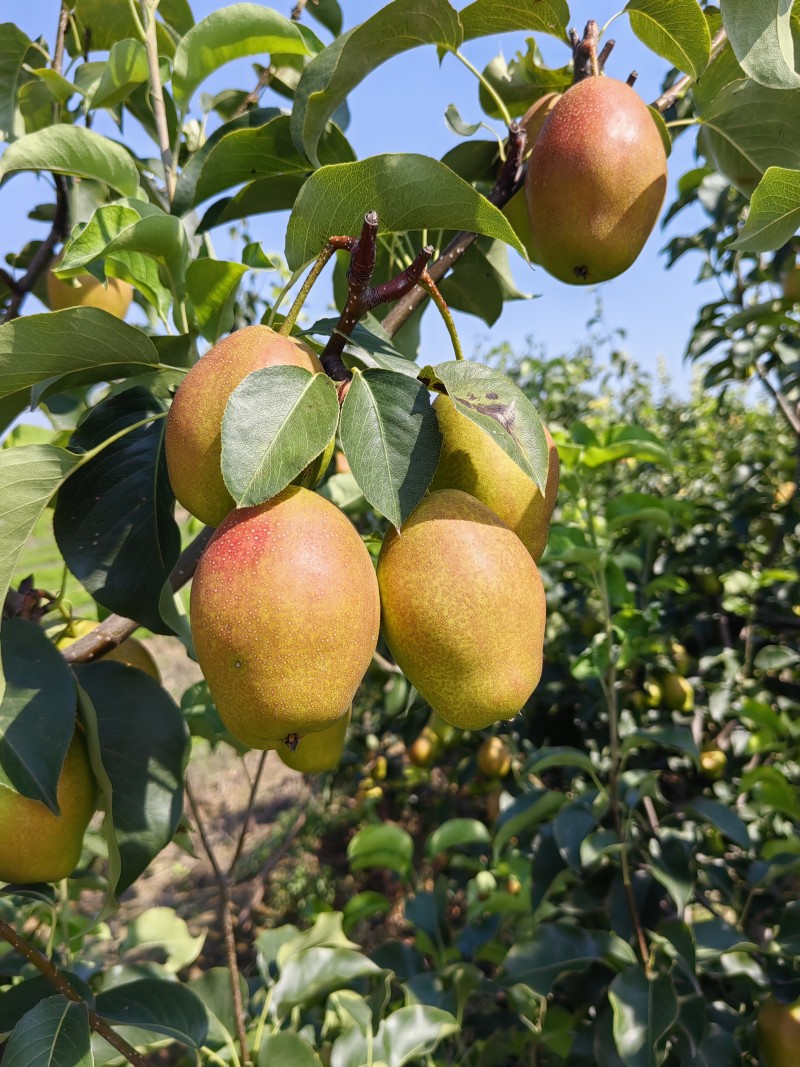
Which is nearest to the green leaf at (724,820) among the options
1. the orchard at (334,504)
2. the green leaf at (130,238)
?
the orchard at (334,504)

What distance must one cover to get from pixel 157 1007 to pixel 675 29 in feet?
4.13

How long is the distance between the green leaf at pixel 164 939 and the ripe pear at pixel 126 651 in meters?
0.65

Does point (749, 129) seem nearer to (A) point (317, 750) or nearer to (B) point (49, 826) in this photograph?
(A) point (317, 750)

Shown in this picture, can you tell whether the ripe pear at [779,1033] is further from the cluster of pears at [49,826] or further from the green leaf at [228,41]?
the green leaf at [228,41]

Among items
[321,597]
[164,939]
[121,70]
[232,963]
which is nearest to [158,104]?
[121,70]

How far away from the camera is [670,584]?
80.4 inches

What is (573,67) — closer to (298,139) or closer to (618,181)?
(618,181)

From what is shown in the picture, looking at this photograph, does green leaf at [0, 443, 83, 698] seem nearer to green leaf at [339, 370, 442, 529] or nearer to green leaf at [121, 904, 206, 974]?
green leaf at [339, 370, 442, 529]

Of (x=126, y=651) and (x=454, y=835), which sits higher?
(x=126, y=651)

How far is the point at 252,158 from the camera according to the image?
85 centimetres

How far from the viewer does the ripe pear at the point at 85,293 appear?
1.41 metres

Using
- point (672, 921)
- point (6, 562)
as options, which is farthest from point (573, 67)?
point (672, 921)

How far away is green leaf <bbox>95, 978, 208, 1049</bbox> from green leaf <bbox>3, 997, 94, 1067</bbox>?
0.17 m

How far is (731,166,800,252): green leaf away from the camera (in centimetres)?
70
